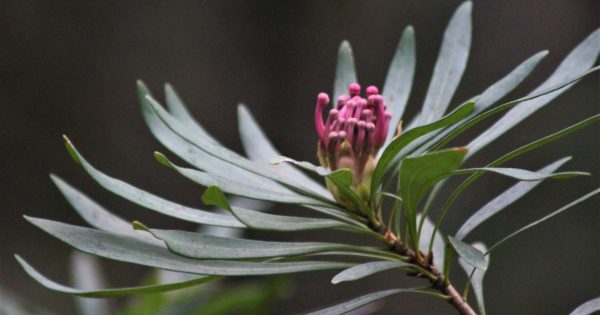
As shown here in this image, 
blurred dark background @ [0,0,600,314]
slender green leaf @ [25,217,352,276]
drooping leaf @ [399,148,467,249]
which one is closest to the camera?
drooping leaf @ [399,148,467,249]

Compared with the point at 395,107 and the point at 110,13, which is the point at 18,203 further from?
the point at 395,107

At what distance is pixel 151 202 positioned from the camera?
2.17 ft

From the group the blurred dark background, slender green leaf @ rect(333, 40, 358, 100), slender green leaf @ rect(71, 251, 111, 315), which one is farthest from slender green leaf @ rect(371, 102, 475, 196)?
the blurred dark background

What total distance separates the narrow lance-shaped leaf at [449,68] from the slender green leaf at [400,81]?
0.05 meters

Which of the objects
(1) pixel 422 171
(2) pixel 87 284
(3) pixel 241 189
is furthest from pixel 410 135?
(2) pixel 87 284

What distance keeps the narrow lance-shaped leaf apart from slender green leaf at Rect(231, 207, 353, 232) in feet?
0.58

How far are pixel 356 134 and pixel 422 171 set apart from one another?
17 centimetres

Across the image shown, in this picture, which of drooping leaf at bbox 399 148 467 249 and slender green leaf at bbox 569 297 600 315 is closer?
drooping leaf at bbox 399 148 467 249

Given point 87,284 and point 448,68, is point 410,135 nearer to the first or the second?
point 448,68

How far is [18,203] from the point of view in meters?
2.54

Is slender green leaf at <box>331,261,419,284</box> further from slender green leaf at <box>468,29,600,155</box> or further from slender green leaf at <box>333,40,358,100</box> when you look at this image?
slender green leaf at <box>333,40,358,100</box>

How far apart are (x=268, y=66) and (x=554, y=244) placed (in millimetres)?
1117

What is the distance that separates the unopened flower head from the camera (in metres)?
0.72

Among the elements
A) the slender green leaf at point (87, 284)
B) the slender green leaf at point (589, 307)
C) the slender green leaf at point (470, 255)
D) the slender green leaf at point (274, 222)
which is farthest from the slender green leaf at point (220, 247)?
the slender green leaf at point (87, 284)
